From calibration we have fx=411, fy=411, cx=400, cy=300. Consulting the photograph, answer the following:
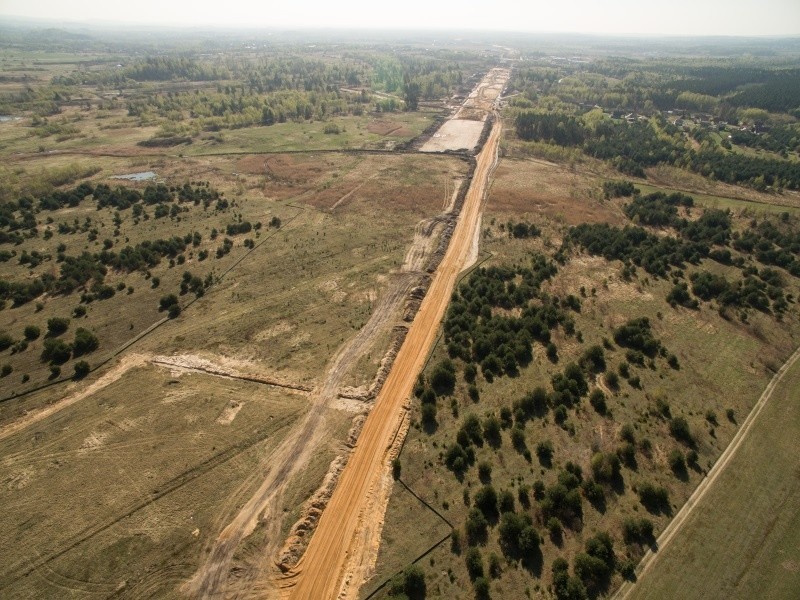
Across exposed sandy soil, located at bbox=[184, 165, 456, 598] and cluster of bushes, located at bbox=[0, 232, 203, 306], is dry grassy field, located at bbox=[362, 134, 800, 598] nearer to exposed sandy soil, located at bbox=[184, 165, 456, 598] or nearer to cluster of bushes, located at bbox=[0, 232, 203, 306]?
exposed sandy soil, located at bbox=[184, 165, 456, 598]

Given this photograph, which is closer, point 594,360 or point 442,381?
point 442,381

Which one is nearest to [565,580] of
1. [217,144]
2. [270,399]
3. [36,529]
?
[270,399]

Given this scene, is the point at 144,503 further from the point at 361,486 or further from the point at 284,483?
the point at 361,486

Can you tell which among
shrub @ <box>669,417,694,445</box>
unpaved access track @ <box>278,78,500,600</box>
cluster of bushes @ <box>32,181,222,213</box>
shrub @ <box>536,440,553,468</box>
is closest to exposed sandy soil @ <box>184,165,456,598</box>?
unpaved access track @ <box>278,78,500,600</box>

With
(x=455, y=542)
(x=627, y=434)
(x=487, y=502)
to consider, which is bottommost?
(x=455, y=542)

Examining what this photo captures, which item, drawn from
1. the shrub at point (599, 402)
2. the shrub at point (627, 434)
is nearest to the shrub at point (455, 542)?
the shrub at point (627, 434)

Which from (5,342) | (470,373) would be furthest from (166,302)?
(470,373)
